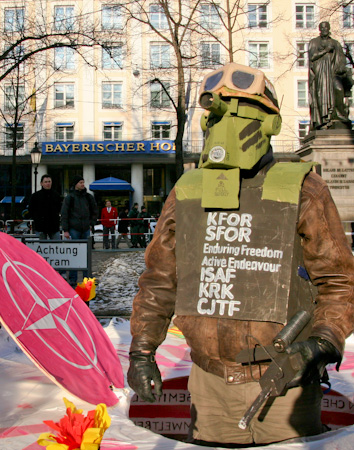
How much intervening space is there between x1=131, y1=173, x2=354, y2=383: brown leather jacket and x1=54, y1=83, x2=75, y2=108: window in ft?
119

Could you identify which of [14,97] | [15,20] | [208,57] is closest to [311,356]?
[15,20]

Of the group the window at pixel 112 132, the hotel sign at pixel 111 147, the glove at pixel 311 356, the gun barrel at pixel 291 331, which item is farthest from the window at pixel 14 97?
the glove at pixel 311 356

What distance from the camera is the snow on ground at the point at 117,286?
6757 mm

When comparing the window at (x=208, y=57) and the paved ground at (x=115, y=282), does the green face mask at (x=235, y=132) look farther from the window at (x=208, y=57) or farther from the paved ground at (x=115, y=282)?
the window at (x=208, y=57)

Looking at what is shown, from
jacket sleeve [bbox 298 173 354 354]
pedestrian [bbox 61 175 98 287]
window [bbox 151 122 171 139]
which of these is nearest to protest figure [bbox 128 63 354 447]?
jacket sleeve [bbox 298 173 354 354]

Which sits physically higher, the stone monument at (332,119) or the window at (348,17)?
the window at (348,17)

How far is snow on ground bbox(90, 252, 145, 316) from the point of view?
22.2ft

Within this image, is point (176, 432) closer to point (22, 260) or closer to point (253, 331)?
point (22, 260)

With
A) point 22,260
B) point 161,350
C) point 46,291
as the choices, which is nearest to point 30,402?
point 46,291

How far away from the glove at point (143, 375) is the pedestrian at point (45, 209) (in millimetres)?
7016

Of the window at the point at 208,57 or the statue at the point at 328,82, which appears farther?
the window at the point at 208,57

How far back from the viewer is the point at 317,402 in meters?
2.01

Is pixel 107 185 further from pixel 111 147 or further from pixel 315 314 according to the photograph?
pixel 315 314

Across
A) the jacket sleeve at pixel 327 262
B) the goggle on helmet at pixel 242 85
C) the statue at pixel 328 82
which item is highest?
the statue at pixel 328 82
